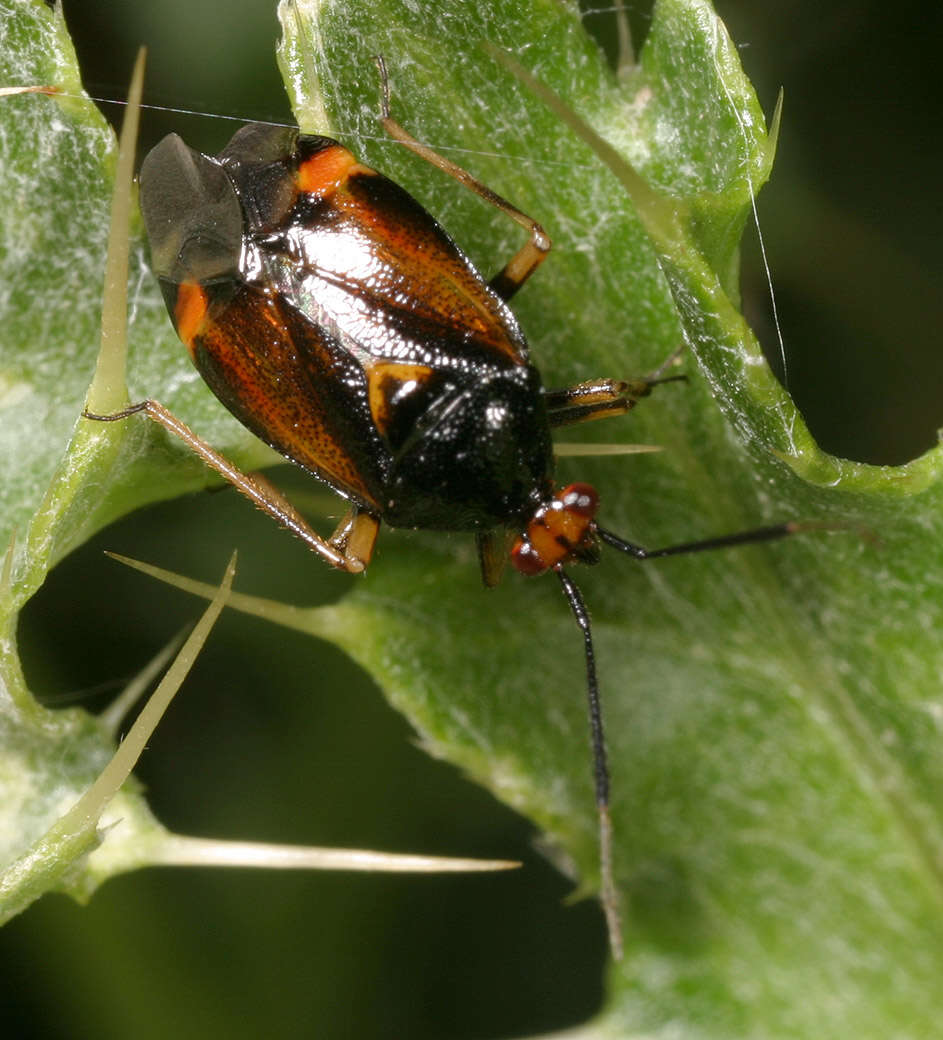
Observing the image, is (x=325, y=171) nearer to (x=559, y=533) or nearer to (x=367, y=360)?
(x=367, y=360)

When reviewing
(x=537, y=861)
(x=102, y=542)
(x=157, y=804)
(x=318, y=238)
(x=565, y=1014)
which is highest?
(x=318, y=238)

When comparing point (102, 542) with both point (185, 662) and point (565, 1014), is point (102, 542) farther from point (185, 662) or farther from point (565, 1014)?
point (565, 1014)

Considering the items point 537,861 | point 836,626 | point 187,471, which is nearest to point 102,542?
point 187,471

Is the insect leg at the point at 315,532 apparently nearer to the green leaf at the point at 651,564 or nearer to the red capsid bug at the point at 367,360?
the red capsid bug at the point at 367,360

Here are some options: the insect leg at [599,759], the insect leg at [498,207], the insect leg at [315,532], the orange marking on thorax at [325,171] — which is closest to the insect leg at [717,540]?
the insect leg at [599,759]

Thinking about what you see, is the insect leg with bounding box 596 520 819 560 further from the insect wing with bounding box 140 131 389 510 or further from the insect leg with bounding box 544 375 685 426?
the insect wing with bounding box 140 131 389 510

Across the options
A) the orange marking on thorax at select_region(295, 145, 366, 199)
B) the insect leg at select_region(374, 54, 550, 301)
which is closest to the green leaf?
the insect leg at select_region(374, 54, 550, 301)
